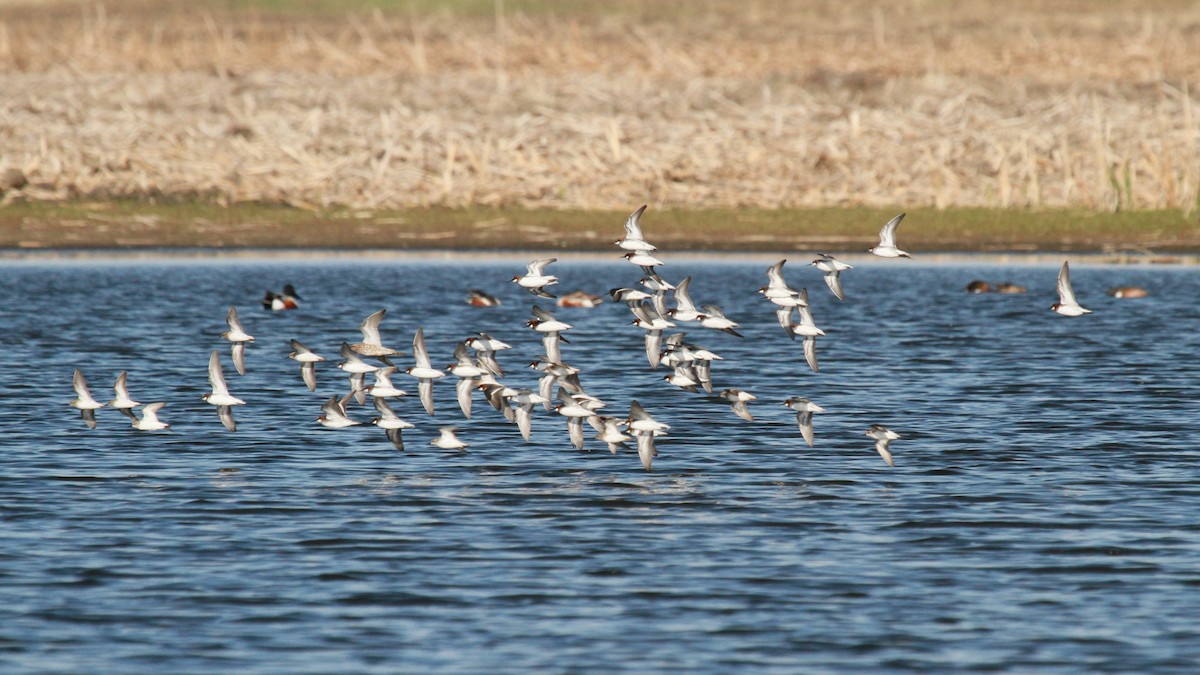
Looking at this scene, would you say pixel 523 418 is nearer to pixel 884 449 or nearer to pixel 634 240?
pixel 634 240

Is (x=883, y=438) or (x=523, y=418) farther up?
(x=523, y=418)

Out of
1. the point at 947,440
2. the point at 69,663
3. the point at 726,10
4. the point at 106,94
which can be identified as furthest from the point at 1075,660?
the point at 726,10

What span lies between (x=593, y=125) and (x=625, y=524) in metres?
34.9

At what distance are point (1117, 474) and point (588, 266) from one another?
2948 cm

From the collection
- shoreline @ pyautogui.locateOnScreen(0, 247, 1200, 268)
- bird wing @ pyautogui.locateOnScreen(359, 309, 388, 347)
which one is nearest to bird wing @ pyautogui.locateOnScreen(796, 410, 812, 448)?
bird wing @ pyautogui.locateOnScreen(359, 309, 388, 347)

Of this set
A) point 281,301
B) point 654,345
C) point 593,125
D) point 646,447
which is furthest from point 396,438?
point 593,125

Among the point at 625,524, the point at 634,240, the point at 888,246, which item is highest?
the point at 634,240

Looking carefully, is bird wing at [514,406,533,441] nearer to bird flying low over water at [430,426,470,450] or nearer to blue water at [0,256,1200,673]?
blue water at [0,256,1200,673]

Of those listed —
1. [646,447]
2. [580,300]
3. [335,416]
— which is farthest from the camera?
[580,300]

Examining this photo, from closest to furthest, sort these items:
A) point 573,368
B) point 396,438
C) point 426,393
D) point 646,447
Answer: point 646,447 → point 573,368 → point 396,438 → point 426,393

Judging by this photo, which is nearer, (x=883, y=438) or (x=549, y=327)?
(x=883, y=438)

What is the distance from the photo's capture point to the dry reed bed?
50.5 metres

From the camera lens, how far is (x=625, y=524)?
18.6m

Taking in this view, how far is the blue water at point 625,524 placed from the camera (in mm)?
14375
